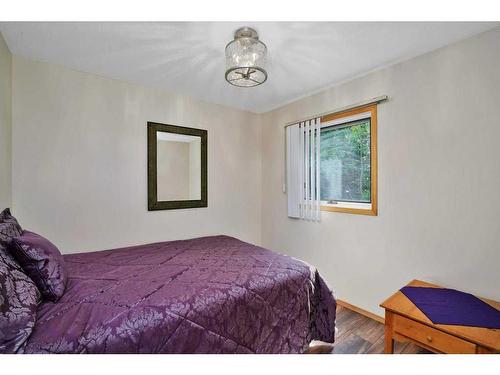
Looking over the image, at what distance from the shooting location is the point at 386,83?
2143mm

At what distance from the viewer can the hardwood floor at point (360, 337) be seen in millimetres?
1765

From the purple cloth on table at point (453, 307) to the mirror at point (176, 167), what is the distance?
7.41ft

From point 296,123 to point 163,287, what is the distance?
2301mm

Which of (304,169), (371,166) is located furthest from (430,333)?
(304,169)

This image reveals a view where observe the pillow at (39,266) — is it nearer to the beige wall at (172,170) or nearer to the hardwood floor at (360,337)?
the beige wall at (172,170)

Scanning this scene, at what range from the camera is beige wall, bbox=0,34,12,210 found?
5.55 ft

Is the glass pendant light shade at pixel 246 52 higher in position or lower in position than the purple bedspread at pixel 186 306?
higher

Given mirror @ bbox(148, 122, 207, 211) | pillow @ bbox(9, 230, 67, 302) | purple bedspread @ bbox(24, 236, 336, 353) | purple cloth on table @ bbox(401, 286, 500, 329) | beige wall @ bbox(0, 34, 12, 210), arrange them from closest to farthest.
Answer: purple bedspread @ bbox(24, 236, 336, 353), pillow @ bbox(9, 230, 67, 302), purple cloth on table @ bbox(401, 286, 500, 329), beige wall @ bbox(0, 34, 12, 210), mirror @ bbox(148, 122, 207, 211)

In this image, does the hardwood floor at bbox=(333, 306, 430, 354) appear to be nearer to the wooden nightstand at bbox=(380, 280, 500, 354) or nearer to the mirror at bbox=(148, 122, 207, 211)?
the wooden nightstand at bbox=(380, 280, 500, 354)

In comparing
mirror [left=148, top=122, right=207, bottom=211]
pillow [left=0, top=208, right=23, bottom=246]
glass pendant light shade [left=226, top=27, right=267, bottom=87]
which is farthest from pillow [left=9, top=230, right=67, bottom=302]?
glass pendant light shade [left=226, top=27, right=267, bottom=87]

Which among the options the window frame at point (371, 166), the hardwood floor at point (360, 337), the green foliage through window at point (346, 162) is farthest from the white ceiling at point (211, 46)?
the hardwood floor at point (360, 337)

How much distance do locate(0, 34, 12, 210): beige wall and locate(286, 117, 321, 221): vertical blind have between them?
259cm
